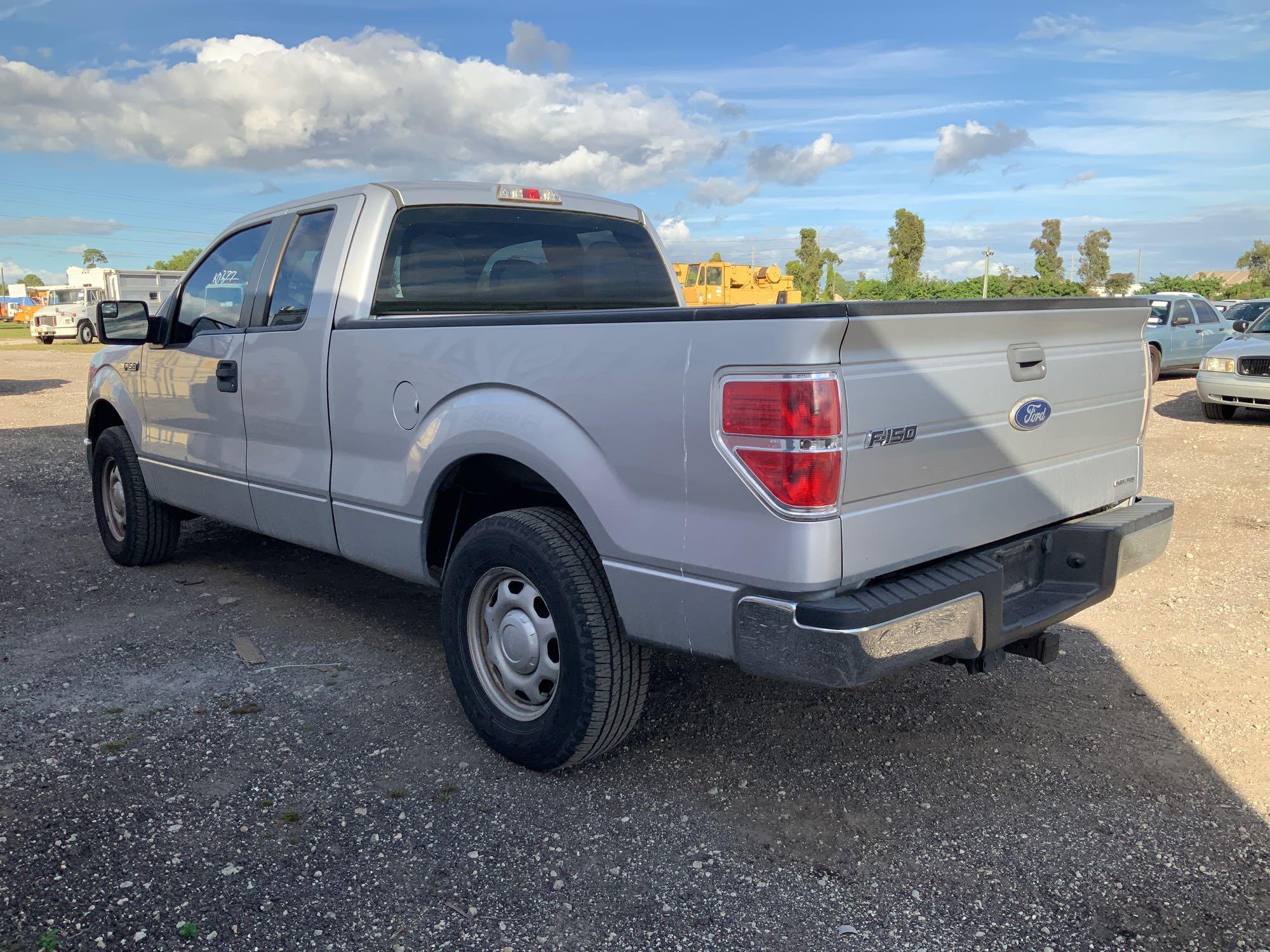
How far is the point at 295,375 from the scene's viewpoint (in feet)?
14.5

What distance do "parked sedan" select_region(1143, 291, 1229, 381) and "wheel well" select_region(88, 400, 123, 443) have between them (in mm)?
16683

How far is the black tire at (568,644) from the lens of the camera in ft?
10.4

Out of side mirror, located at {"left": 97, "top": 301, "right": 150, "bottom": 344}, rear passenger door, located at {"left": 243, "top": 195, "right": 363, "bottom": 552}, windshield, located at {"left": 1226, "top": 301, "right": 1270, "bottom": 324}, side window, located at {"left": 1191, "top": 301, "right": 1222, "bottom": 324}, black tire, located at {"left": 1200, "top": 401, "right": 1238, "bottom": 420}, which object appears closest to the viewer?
rear passenger door, located at {"left": 243, "top": 195, "right": 363, "bottom": 552}

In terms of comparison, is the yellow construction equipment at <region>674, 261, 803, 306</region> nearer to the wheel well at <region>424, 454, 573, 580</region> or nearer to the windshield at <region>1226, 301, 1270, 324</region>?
the windshield at <region>1226, 301, 1270, 324</region>

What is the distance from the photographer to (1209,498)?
26.7 feet

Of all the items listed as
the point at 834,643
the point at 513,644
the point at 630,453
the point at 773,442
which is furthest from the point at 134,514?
the point at 834,643

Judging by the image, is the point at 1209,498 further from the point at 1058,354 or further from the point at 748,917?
the point at 748,917

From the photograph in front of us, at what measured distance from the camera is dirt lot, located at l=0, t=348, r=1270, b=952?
273 centimetres

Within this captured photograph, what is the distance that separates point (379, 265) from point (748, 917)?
293 cm

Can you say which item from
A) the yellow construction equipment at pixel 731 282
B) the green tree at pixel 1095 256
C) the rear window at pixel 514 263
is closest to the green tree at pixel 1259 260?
the green tree at pixel 1095 256

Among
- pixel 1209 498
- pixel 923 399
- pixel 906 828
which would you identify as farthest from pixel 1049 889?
pixel 1209 498

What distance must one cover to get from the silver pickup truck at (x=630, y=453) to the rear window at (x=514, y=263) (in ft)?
0.04

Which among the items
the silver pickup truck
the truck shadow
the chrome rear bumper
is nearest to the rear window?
the silver pickup truck

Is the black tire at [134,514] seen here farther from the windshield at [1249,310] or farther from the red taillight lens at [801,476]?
the windshield at [1249,310]
